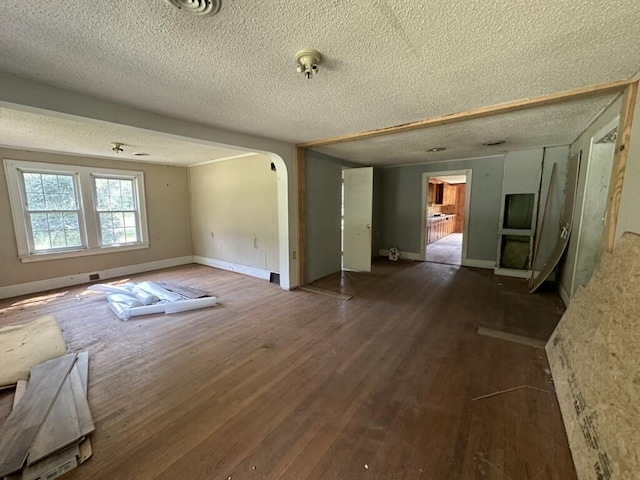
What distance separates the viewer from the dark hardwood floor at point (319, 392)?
1.42m

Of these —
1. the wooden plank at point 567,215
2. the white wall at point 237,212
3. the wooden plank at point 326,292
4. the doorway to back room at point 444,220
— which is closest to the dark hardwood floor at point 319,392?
the wooden plank at point 326,292

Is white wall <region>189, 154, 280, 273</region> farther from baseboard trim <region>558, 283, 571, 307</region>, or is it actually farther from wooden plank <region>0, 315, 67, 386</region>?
baseboard trim <region>558, 283, 571, 307</region>

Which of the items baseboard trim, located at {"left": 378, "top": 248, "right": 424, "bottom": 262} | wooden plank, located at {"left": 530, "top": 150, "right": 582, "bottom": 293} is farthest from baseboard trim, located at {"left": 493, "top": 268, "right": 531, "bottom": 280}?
baseboard trim, located at {"left": 378, "top": 248, "right": 424, "bottom": 262}

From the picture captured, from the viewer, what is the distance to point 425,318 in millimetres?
3172

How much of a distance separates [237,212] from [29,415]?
4.10m

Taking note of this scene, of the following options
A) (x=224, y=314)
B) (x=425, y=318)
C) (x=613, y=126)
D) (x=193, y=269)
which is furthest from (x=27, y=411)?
(x=613, y=126)

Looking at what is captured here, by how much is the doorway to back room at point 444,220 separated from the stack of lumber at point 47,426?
6.28 metres

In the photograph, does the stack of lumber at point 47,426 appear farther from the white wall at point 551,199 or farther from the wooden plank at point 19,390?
the white wall at point 551,199

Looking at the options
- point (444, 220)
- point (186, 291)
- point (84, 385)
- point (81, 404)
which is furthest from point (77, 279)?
point (444, 220)

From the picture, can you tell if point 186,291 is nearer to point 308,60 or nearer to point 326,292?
point 326,292

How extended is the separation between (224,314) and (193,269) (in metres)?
2.94

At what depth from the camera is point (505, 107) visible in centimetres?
249

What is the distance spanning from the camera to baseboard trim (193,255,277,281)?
5.05m

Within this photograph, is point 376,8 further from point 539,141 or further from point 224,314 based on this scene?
point 539,141
